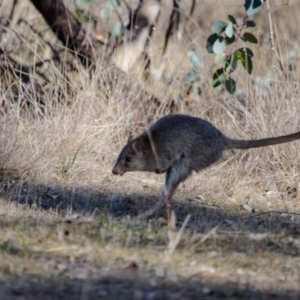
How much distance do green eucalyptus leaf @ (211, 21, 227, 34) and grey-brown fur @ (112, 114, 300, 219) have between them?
2164mm

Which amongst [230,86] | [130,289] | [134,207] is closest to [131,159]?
[134,207]

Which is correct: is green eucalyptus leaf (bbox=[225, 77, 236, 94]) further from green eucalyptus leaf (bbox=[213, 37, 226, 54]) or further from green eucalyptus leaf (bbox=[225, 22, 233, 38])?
green eucalyptus leaf (bbox=[225, 22, 233, 38])

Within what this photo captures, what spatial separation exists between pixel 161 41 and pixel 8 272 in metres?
8.22

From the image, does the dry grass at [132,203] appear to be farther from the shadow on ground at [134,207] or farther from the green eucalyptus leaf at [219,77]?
the green eucalyptus leaf at [219,77]

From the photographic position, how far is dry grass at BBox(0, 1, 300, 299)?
4383 mm

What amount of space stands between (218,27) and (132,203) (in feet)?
8.27

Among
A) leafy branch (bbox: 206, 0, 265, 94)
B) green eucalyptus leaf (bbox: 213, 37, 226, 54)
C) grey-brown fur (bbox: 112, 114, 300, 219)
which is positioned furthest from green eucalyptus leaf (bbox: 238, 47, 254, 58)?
grey-brown fur (bbox: 112, 114, 300, 219)

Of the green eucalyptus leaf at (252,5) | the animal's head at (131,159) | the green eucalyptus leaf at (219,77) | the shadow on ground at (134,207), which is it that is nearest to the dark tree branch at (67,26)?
the green eucalyptus leaf at (219,77)

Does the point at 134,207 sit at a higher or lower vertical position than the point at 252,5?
lower

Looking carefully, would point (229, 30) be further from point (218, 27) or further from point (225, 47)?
point (225, 47)

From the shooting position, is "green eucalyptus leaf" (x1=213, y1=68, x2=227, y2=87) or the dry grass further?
"green eucalyptus leaf" (x1=213, y1=68, x2=227, y2=87)

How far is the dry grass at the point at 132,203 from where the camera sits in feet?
14.4

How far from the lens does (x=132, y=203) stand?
721 cm

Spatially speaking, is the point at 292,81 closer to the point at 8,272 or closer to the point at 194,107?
the point at 194,107
